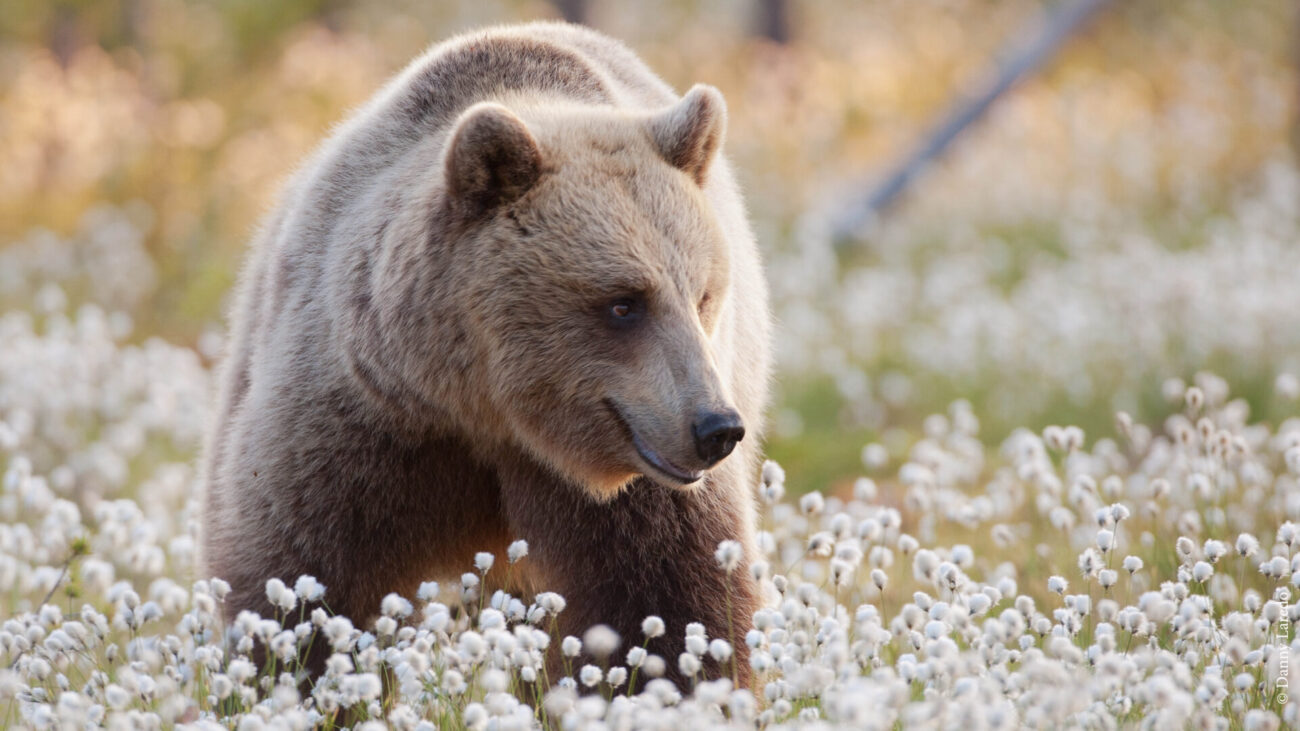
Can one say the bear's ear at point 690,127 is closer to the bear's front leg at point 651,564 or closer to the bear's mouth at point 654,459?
the bear's mouth at point 654,459

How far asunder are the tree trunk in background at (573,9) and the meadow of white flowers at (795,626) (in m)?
10.9

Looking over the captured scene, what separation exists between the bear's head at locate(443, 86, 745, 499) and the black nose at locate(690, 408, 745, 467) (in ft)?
0.32

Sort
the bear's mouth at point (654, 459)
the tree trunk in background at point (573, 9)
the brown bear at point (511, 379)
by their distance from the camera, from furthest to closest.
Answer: the tree trunk in background at point (573, 9)
the brown bear at point (511, 379)
the bear's mouth at point (654, 459)

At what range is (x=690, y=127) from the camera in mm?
3682

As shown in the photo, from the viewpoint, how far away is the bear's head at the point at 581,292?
3.39 m

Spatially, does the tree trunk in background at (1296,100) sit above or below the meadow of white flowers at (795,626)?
above

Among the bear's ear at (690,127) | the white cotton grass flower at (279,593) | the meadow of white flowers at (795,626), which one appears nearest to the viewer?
the meadow of white flowers at (795,626)

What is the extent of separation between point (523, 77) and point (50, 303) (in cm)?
480

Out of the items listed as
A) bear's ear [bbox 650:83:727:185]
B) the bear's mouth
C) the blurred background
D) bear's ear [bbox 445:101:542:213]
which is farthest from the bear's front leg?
the blurred background

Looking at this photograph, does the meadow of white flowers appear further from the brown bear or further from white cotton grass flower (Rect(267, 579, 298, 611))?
the brown bear

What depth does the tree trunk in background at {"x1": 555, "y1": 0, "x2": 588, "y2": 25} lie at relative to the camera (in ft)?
55.0

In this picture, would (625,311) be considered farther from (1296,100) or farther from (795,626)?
(1296,100)

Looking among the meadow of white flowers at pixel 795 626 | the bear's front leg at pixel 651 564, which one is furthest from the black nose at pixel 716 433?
Answer: the bear's front leg at pixel 651 564

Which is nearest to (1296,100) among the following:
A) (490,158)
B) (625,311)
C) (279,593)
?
(625,311)
